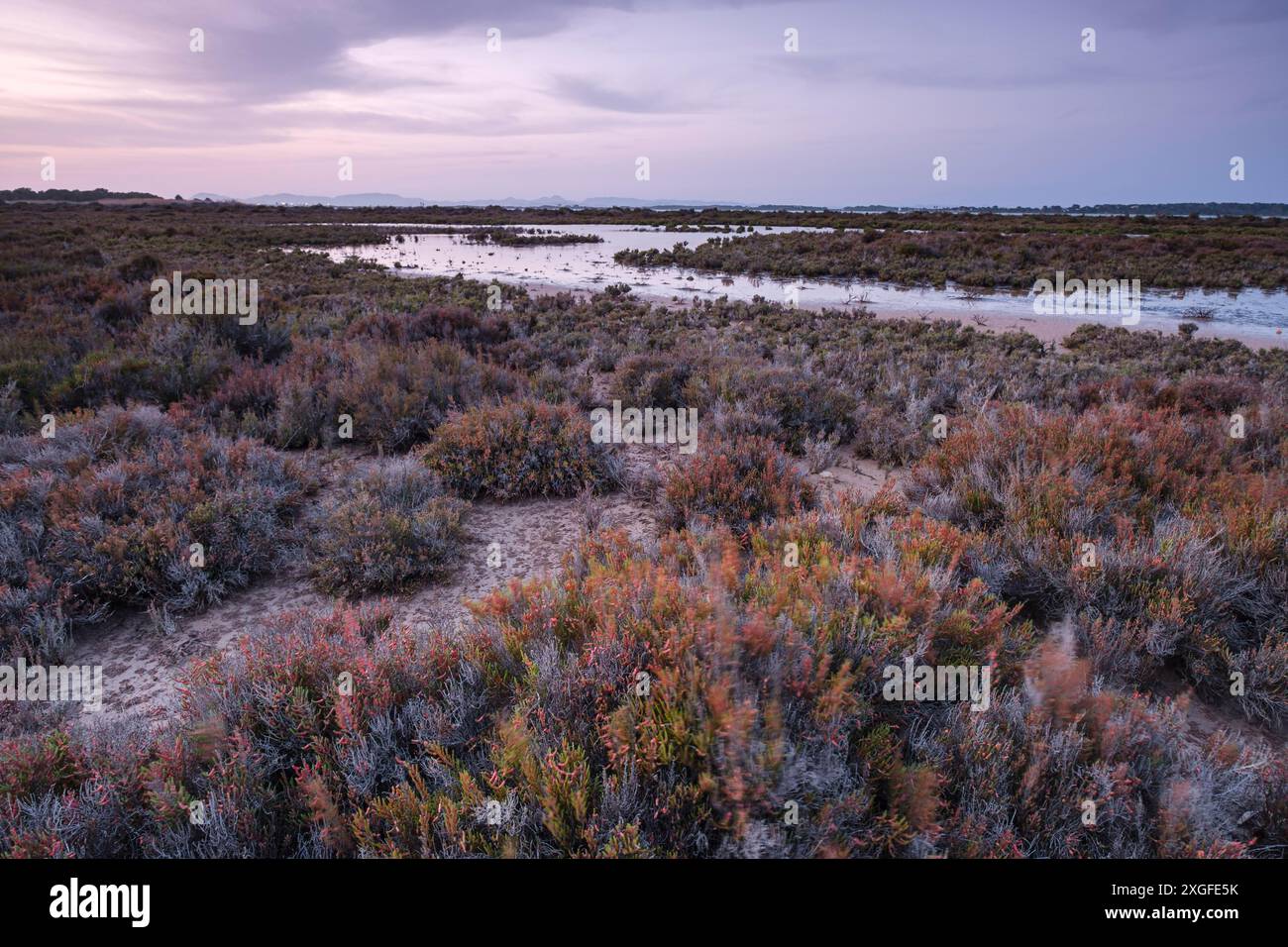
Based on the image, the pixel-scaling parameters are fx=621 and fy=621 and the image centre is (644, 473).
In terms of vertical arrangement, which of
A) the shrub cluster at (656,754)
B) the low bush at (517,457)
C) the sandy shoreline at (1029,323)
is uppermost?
the sandy shoreline at (1029,323)

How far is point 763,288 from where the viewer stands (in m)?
23.3

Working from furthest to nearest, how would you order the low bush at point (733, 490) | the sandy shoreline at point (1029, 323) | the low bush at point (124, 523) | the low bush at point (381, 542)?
the sandy shoreline at point (1029, 323), the low bush at point (733, 490), the low bush at point (381, 542), the low bush at point (124, 523)

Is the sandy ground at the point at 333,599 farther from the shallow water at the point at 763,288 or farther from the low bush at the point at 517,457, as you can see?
the shallow water at the point at 763,288

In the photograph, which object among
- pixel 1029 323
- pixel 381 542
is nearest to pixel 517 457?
pixel 381 542

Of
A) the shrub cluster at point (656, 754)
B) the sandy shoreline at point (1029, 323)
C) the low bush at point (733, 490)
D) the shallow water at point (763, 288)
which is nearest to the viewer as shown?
the shrub cluster at point (656, 754)

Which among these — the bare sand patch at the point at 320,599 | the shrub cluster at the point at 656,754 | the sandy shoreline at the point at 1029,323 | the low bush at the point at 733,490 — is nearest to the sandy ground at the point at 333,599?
the bare sand patch at the point at 320,599

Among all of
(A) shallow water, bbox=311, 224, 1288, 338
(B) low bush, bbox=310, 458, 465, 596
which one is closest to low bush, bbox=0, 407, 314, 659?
(B) low bush, bbox=310, 458, 465, 596

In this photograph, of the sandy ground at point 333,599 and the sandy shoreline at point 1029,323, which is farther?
the sandy shoreline at point 1029,323

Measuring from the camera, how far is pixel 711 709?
7.88ft

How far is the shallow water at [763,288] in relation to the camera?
17578 mm

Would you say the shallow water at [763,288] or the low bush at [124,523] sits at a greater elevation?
the shallow water at [763,288]

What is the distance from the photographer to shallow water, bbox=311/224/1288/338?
1758 cm

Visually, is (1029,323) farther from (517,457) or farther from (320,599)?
(320,599)
